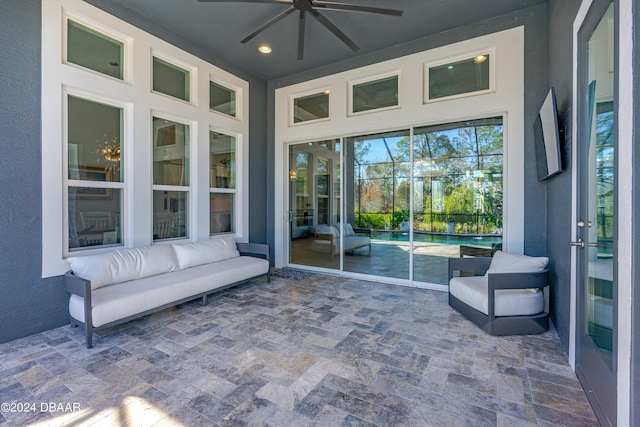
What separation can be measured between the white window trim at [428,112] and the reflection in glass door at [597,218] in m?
1.61

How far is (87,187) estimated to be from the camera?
3400 mm

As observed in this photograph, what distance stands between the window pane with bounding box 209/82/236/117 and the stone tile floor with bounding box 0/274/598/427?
342cm

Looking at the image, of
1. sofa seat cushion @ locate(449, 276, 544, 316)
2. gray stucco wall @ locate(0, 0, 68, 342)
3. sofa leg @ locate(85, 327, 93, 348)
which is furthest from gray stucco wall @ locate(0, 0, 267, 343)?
sofa seat cushion @ locate(449, 276, 544, 316)

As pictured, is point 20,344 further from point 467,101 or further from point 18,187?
point 467,101

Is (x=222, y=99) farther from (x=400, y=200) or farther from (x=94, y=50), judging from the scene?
(x=400, y=200)

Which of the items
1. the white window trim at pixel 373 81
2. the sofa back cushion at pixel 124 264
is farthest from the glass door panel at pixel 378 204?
the sofa back cushion at pixel 124 264

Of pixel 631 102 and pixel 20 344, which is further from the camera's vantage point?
pixel 20 344

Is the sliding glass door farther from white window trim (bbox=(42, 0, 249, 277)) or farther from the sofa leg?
the sofa leg

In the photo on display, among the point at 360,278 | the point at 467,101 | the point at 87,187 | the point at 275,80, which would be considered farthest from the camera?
the point at 275,80

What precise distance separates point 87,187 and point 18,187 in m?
0.62

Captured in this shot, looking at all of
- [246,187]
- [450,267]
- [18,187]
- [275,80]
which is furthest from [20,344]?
[275,80]

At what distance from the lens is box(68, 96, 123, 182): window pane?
3.28 m

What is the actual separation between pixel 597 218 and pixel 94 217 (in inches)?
189

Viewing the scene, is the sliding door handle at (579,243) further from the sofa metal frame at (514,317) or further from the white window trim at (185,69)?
the white window trim at (185,69)
